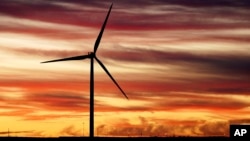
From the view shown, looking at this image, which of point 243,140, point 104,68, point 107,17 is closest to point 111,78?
point 104,68

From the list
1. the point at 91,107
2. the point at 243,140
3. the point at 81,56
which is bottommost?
the point at 243,140

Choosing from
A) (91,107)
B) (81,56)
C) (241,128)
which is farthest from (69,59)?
(241,128)

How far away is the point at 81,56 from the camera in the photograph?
135m

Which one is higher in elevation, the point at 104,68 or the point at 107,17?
the point at 107,17

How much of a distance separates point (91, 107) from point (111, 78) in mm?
6704

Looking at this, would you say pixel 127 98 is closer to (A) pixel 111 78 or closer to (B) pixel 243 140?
(A) pixel 111 78

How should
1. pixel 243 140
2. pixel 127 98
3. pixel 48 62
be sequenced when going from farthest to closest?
1. pixel 243 140
2. pixel 48 62
3. pixel 127 98

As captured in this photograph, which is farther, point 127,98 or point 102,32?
point 102,32

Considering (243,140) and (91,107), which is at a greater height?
(91,107)

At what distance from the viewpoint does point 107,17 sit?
13288cm

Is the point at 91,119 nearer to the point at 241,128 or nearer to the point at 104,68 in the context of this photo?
the point at 104,68

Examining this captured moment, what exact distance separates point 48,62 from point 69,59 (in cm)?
562

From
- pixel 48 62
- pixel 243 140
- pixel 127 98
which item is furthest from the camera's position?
pixel 243 140

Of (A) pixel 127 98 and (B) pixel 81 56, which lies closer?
(A) pixel 127 98
